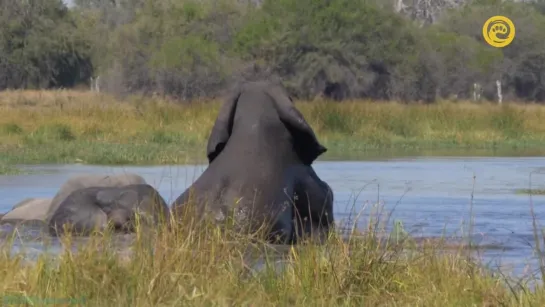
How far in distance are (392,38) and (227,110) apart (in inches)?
1774

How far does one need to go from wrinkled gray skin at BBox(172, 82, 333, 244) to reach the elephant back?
1878 mm

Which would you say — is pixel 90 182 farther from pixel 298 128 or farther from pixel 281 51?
pixel 281 51

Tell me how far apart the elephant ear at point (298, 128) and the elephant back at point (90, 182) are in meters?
2.07

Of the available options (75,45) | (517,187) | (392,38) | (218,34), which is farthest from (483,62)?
(517,187)

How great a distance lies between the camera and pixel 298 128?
981cm

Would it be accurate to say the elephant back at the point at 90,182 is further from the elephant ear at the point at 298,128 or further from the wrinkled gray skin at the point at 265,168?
the elephant ear at the point at 298,128

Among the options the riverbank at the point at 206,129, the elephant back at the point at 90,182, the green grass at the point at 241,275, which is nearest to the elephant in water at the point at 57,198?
the elephant back at the point at 90,182

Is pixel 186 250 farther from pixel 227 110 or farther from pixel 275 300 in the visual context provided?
pixel 227 110

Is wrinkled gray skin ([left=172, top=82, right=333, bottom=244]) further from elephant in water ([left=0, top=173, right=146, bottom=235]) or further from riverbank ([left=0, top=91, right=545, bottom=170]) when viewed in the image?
riverbank ([left=0, top=91, right=545, bottom=170])

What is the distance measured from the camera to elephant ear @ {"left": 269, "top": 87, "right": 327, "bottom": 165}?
9.81 metres

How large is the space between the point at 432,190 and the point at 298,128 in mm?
6194

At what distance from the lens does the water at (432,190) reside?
1069 cm

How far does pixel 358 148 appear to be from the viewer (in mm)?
25766

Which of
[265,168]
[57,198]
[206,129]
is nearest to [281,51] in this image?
[206,129]
